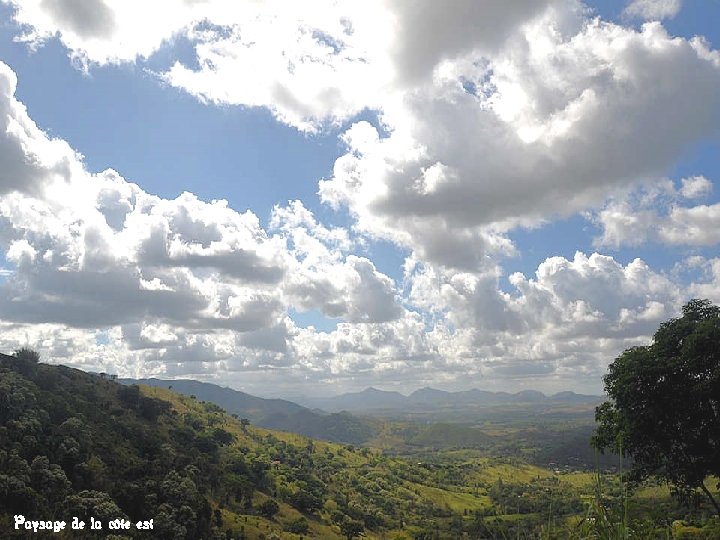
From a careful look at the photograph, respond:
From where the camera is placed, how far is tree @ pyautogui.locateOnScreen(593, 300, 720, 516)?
28688 mm

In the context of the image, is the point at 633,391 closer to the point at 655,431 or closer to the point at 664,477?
the point at 655,431

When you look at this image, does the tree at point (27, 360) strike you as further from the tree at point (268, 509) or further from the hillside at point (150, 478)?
the tree at point (268, 509)

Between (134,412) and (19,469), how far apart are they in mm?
86067

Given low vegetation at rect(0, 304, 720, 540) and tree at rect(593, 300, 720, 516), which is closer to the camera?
low vegetation at rect(0, 304, 720, 540)

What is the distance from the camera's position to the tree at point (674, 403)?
28688mm

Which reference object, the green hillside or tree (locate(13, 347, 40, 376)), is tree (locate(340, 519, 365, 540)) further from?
tree (locate(13, 347, 40, 376))

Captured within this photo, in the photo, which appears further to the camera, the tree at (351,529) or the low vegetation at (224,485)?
the tree at (351,529)

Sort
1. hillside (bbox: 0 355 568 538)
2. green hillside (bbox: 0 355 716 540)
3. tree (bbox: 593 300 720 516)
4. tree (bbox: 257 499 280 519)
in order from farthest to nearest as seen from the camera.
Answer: tree (bbox: 257 499 280 519) → hillside (bbox: 0 355 568 538) → green hillside (bbox: 0 355 716 540) → tree (bbox: 593 300 720 516)

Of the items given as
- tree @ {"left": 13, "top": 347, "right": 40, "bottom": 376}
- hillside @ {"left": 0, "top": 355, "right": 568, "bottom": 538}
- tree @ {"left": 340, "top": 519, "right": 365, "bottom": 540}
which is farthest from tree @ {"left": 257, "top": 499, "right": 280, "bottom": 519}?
tree @ {"left": 13, "top": 347, "right": 40, "bottom": 376}

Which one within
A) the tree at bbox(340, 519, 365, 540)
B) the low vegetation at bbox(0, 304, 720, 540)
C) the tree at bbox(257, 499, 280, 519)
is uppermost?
the low vegetation at bbox(0, 304, 720, 540)

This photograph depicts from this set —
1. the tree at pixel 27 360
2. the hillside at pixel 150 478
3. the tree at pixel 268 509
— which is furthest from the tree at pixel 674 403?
the tree at pixel 27 360

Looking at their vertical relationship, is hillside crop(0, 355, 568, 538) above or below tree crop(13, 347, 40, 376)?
below

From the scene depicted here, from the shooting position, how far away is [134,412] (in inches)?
6078

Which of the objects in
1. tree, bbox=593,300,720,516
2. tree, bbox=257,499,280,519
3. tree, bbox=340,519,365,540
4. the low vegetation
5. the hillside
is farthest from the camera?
tree, bbox=340,519,365,540
